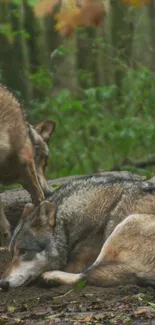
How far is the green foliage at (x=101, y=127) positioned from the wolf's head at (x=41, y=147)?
253 centimetres

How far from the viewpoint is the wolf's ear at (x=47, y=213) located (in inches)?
298

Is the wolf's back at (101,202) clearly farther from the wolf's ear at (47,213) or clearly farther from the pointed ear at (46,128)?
the pointed ear at (46,128)

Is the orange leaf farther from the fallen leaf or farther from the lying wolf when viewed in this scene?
the lying wolf

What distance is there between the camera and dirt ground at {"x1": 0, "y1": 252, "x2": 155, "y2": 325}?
6.02m

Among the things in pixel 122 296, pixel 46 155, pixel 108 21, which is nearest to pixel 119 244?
pixel 122 296

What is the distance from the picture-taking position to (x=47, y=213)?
7.61 metres

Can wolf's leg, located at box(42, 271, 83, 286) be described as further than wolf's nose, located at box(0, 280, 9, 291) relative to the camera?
No

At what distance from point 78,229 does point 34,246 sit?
397 millimetres

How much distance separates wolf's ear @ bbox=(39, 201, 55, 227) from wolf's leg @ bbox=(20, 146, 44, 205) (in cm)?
175

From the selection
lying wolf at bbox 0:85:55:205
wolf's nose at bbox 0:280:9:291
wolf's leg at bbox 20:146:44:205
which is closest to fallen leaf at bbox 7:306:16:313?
wolf's nose at bbox 0:280:9:291

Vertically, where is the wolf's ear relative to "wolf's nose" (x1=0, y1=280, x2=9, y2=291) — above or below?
above

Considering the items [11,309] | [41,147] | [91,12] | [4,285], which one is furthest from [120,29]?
[91,12]

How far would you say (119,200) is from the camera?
758 centimetres

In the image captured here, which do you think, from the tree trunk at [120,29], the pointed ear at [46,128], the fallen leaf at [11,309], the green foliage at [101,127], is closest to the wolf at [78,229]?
the fallen leaf at [11,309]
